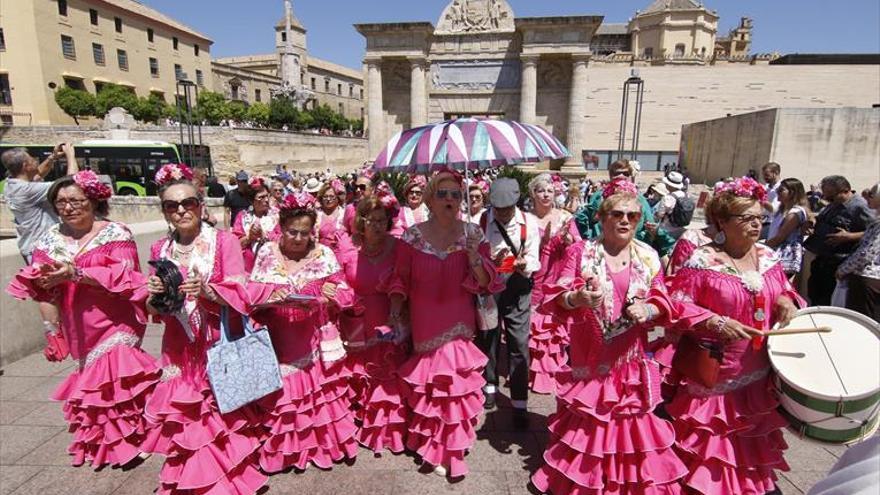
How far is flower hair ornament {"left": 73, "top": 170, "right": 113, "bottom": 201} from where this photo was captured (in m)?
3.04

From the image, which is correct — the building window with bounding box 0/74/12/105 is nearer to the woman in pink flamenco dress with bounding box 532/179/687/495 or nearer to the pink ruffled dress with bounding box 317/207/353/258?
the pink ruffled dress with bounding box 317/207/353/258

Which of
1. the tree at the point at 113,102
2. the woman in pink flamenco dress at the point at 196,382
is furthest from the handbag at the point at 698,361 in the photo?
the tree at the point at 113,102

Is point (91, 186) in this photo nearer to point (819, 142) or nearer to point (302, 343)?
point (302, 343)

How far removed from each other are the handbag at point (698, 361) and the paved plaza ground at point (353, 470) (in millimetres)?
1132

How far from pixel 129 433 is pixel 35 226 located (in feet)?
10.1

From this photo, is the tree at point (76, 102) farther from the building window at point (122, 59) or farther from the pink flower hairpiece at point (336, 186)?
the pink flower hairpiece at point (336, 186)

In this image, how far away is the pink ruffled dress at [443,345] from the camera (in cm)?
306

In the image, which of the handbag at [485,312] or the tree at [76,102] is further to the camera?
the tree at [76,102]

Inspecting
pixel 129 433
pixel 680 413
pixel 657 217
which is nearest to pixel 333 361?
pixel 129 433

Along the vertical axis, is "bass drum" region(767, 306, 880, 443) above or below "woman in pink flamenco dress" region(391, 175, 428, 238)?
below

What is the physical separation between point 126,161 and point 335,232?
63.3 feet

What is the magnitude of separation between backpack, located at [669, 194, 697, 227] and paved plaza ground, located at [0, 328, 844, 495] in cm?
261

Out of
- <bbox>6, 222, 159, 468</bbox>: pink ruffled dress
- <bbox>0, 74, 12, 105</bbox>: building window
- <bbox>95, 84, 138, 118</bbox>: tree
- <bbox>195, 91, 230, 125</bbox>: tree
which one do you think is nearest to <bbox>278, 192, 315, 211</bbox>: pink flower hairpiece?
<bbox>6, 222, 159, 468</bbox>: pink ruffled dress

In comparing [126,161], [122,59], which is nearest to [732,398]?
[126,161]
